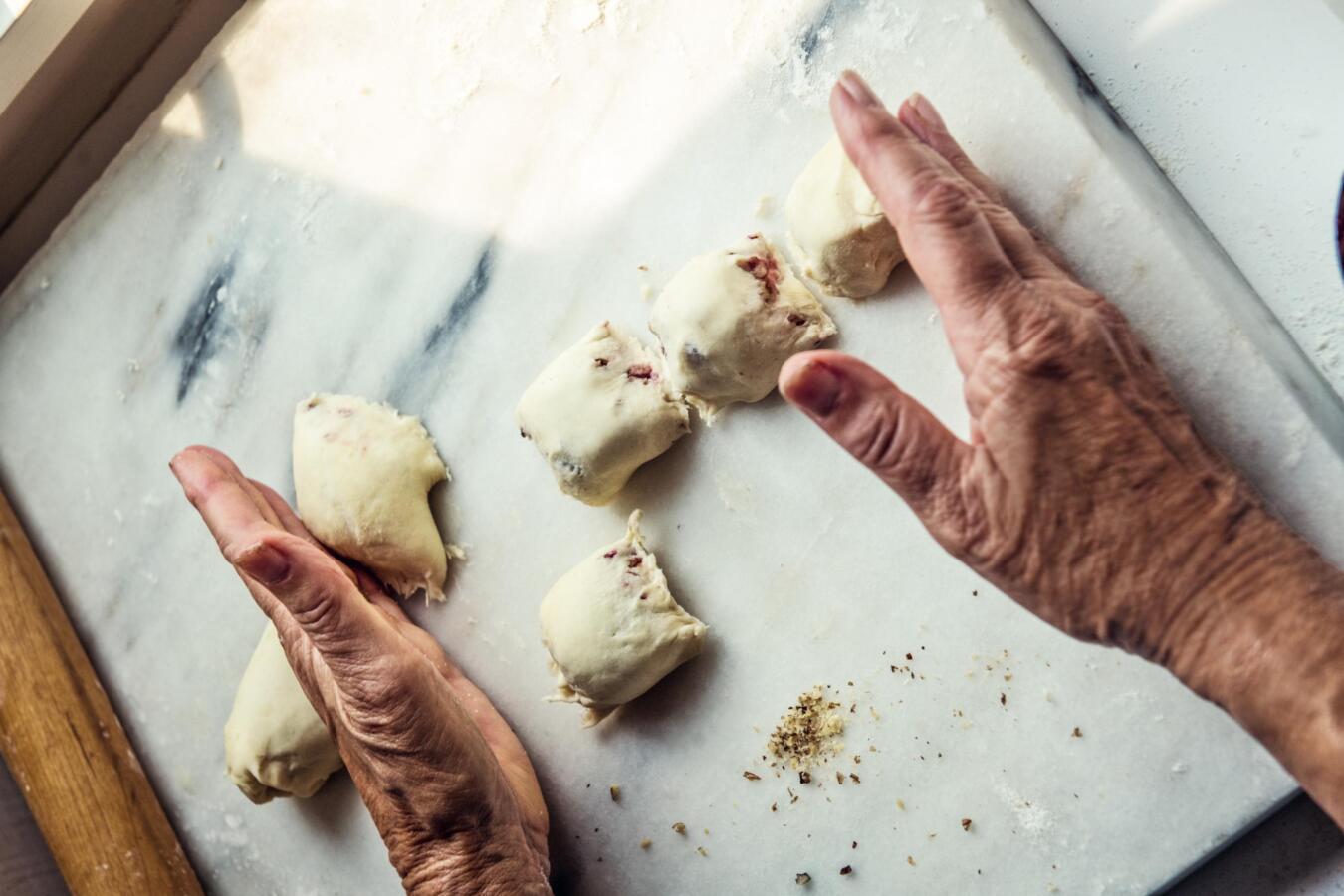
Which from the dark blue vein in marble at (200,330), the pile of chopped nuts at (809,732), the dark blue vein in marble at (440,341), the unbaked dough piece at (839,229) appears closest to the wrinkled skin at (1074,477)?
the unbaked dough piece at (839,229)

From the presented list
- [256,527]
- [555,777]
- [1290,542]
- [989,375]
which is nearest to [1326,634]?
[1290,542]

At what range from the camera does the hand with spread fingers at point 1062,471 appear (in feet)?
3.55

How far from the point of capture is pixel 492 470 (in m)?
1.64

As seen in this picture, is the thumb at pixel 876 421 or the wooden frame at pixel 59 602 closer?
the thumb at pixel 876 421

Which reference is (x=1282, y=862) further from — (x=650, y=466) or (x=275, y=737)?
(x=275, y=737)

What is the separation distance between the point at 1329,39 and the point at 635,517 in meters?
1.01

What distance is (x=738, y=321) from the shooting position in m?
1.37

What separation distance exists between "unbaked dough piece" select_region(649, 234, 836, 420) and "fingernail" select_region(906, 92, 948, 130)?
261 millimetres

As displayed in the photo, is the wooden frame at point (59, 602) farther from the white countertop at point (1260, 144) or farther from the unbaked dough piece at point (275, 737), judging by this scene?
the white countertop at point (1260, 144)

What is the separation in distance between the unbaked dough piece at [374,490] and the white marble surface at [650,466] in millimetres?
47

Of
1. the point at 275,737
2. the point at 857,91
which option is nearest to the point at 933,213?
the point at 857,91

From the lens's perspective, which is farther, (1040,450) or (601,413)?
(601,413)

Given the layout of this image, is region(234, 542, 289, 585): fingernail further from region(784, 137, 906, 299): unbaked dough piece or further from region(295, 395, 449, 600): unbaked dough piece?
region(784, 137, 906, 299): unbaked dough piece

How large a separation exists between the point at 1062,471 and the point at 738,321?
447 millimetres
